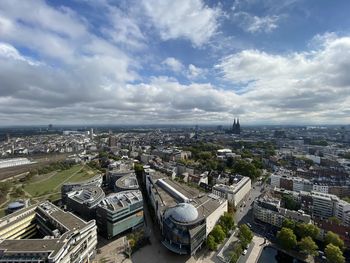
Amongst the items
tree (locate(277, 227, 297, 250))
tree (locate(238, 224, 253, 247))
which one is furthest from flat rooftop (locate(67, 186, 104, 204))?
tree (locate(277, 227, 297, 250))

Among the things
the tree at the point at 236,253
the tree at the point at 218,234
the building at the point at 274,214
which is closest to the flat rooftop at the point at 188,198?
the tree at the point at 218,234

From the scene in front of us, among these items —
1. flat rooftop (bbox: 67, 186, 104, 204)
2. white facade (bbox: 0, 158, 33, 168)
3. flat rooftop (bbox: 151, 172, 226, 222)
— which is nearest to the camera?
flat rooftop (bbox: 151, 172, 226, 222)

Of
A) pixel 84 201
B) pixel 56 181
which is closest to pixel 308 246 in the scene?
pixel 84 201

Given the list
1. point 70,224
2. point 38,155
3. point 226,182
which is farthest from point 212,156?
point 38,155

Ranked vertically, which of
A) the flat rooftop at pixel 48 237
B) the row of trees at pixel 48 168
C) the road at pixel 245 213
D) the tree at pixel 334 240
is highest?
the flat rooftop at pixel 48 237

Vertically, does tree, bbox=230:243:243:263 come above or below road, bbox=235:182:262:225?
above

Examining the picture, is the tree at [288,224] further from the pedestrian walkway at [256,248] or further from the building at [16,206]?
the building at [16,206]

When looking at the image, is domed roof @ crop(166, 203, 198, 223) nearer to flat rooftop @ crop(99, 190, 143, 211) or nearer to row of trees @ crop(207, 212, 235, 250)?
row of trees @ crop(207, 212, 235, 250)

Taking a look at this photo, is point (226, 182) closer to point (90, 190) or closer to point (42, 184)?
point (90, 190)
